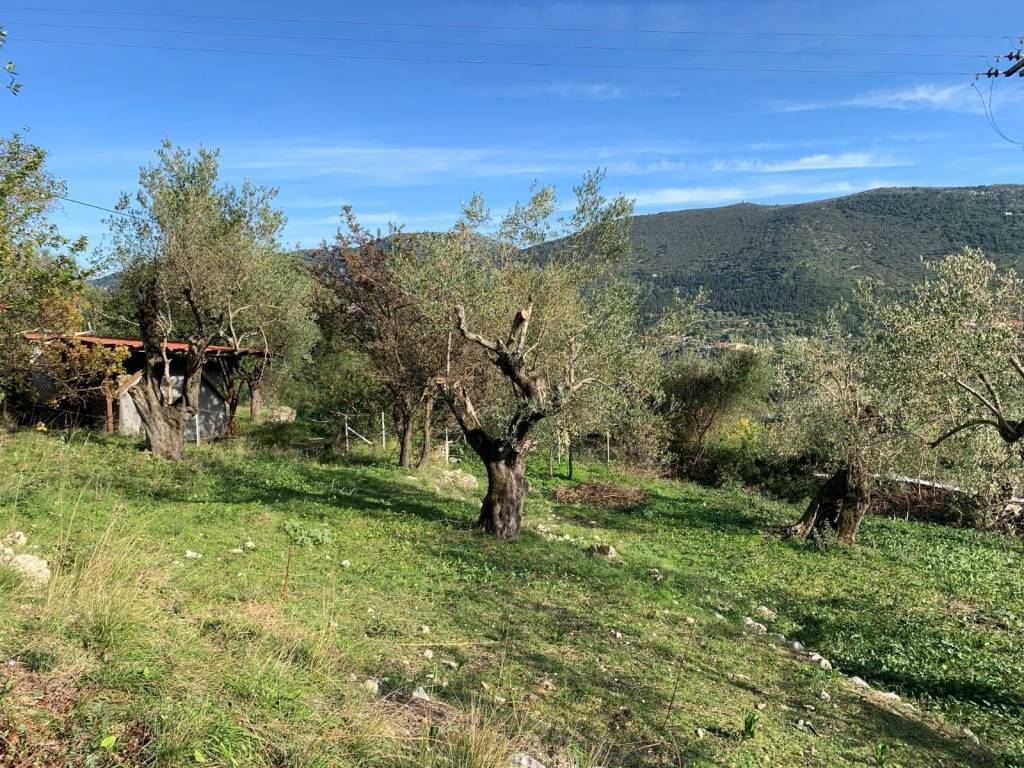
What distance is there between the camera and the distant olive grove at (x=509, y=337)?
1251 cm

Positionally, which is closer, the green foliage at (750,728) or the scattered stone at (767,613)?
the green foliage at (750,728)

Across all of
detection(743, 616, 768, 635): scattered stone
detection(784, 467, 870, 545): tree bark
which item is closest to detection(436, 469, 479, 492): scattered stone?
detection(784, 467, 870, 545): tree bark

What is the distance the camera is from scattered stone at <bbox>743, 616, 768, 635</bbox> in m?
10.0

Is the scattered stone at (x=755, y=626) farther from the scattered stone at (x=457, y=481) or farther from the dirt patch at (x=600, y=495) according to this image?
the dirt patch at (x=600, y=495)

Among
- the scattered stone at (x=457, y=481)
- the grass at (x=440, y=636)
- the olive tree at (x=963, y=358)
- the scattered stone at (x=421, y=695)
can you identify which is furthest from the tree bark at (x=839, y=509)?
the scattered stone at (x=421, y=695)

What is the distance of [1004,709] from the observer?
8055mm

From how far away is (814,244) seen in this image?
8700 cm

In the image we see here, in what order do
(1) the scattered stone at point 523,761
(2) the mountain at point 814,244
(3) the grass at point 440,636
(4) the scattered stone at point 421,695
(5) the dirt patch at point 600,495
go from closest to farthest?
(3) the grass at point 440,636, (1) the scattered stone at point 523,761, (4) the scattered stone at point 421,695, (5) the dirt patch at point 600,495, (2) the mountain at point 814,244

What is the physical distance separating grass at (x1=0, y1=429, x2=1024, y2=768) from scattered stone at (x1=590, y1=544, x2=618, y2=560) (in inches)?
12.5

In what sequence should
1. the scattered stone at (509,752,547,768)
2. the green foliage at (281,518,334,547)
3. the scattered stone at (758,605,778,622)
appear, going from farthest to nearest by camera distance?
the scattered stone at (758,605,778,622), the green foliage at (281,518,334,547), the scattered stone at (509,752,547,768)

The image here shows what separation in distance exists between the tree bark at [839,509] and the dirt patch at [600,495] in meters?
5.65

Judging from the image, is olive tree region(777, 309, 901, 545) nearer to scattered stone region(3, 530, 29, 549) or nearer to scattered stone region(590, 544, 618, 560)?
scattered stone region(590, 544, 618, 560)

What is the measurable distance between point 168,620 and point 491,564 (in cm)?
635

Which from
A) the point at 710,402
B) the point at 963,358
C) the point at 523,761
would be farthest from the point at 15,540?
the point at 710,402
